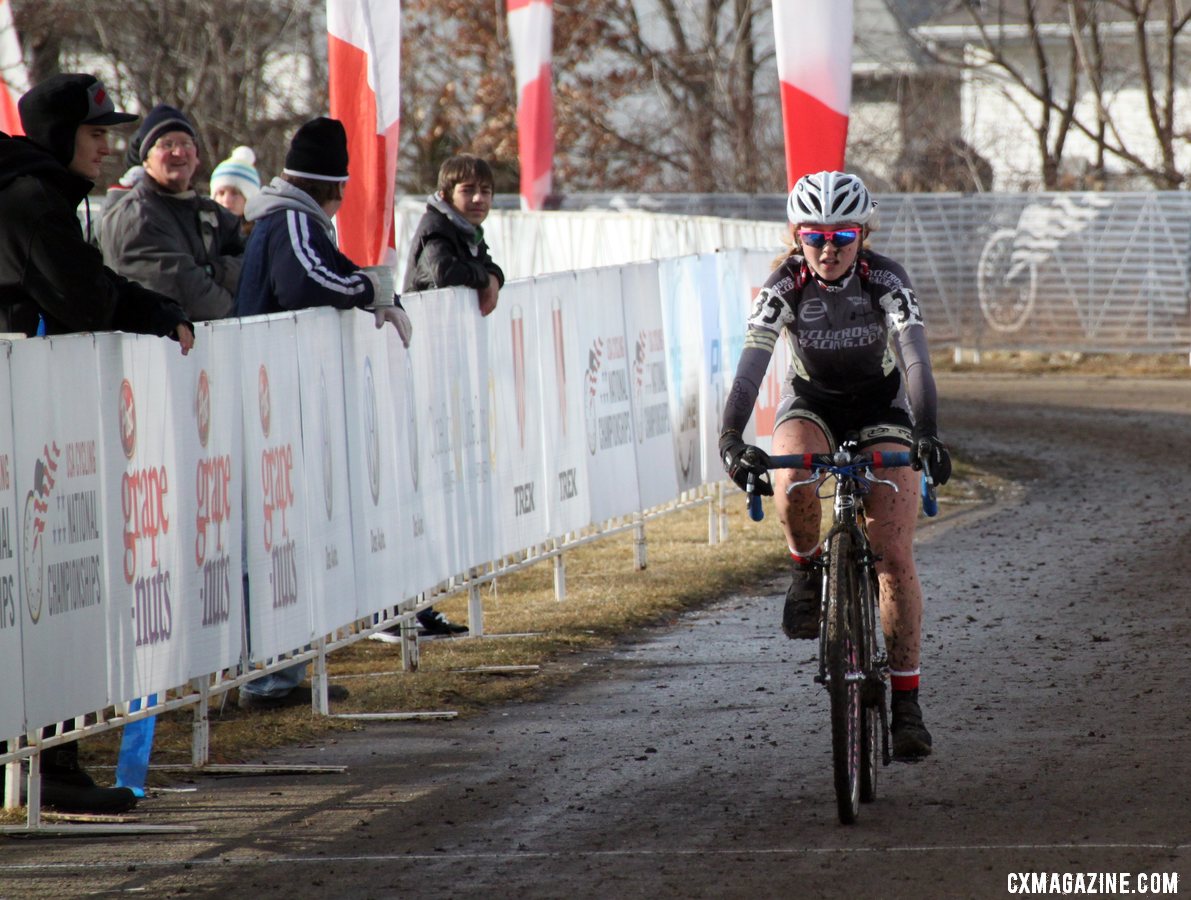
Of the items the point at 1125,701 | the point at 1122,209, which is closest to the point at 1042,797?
the point at 1125,701

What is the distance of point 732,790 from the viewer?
7.09 metres

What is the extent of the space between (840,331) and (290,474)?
2.43 m

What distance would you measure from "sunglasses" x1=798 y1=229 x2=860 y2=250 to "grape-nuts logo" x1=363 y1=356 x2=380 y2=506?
102 inches

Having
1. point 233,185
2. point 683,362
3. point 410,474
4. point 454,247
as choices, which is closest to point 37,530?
point 410,474

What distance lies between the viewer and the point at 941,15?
40.0m

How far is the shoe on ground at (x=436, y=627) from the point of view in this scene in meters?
10.8

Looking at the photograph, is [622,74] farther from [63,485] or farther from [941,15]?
[63,485]

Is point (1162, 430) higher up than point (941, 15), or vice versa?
point (941, 15)

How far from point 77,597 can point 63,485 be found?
0.39m

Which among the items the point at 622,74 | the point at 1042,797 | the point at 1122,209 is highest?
the point at 622,74

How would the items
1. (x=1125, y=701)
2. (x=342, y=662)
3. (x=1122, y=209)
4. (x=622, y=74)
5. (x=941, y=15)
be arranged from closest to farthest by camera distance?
(x=1125, y=701) → (x=342, y=662) → (x=1122, y=209) → (x=622, y=74) → (x=941, y=15)

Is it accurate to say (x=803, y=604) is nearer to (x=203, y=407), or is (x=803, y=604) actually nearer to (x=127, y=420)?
(x=203, y=407)

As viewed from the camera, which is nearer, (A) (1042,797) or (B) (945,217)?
(A) (1042,797)

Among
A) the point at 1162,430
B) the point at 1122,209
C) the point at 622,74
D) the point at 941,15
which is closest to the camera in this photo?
the point at 1162,430
